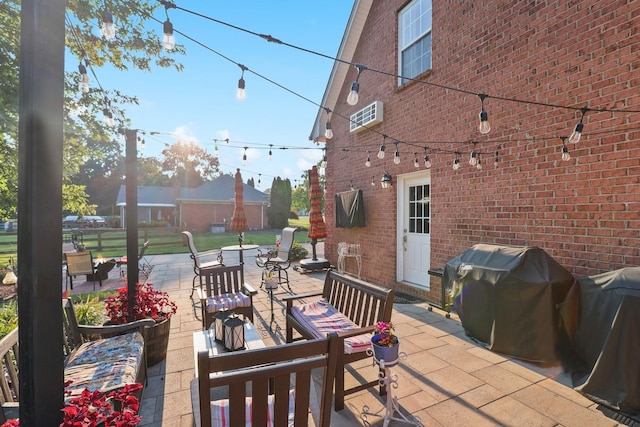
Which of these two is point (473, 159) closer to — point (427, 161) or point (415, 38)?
point (427, 161)

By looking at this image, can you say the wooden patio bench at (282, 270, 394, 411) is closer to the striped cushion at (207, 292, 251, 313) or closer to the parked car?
the striped cushion at (207, 292, 251, 313)

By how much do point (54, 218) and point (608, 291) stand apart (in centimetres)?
398

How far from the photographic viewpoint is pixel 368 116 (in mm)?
7129

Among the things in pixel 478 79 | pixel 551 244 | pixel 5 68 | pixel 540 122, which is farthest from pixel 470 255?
pixel 5 68

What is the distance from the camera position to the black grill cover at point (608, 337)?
238cm

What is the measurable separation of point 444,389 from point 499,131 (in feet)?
11.5

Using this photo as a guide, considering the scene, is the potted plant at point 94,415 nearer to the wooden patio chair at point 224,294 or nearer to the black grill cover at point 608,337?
the wooden patio chair at point 224,294

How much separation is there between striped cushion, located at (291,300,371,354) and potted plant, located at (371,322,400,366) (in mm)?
442

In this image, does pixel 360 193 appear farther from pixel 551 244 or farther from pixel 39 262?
pixel 39 262

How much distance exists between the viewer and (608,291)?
8.71 feet

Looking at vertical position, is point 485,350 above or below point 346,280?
below

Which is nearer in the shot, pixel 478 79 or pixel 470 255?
pixel 470 255

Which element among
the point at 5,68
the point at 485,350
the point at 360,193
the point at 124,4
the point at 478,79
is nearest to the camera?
the point at 485,350

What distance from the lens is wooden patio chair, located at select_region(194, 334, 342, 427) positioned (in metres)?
1.46
